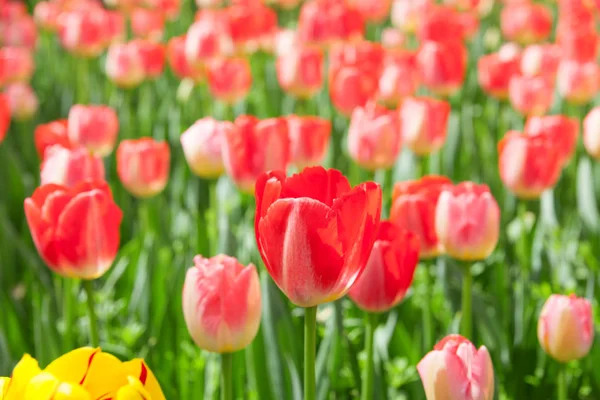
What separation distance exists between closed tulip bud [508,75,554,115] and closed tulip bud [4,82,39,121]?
6.65 feet

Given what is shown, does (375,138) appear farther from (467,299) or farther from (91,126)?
(91,126)

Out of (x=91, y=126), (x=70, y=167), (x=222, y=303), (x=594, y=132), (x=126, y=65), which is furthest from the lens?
(x=126, y=65)

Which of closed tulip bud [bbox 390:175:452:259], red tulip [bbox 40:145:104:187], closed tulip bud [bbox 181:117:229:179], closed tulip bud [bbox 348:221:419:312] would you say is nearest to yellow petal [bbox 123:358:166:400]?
closed tulip bud [bbox 348:221:419:312]

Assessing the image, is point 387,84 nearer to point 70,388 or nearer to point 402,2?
point 402,2

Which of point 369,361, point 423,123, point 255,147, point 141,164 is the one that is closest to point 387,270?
point 369,361

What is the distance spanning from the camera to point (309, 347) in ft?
3.86

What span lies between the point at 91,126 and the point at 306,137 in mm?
725

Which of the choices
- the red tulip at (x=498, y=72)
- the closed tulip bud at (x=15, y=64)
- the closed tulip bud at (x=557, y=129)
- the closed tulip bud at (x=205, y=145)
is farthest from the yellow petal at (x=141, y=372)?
the closed tulip bud at (x=15, y=64)

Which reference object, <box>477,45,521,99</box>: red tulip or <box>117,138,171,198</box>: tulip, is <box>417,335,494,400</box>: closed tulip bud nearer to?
<box>117,138,171,198</box>: tulip

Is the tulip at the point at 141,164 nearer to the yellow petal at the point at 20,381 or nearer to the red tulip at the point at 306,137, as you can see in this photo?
the red tulip at the point at 306,137

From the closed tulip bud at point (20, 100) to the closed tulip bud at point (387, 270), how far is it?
258 cm

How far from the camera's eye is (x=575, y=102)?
3.20 meters

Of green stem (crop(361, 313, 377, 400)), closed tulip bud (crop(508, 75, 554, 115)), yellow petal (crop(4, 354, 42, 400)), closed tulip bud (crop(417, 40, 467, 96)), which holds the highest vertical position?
closed tulip bud (crop(417, 40, 467, 96))

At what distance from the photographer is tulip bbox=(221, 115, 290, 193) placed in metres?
2.01
